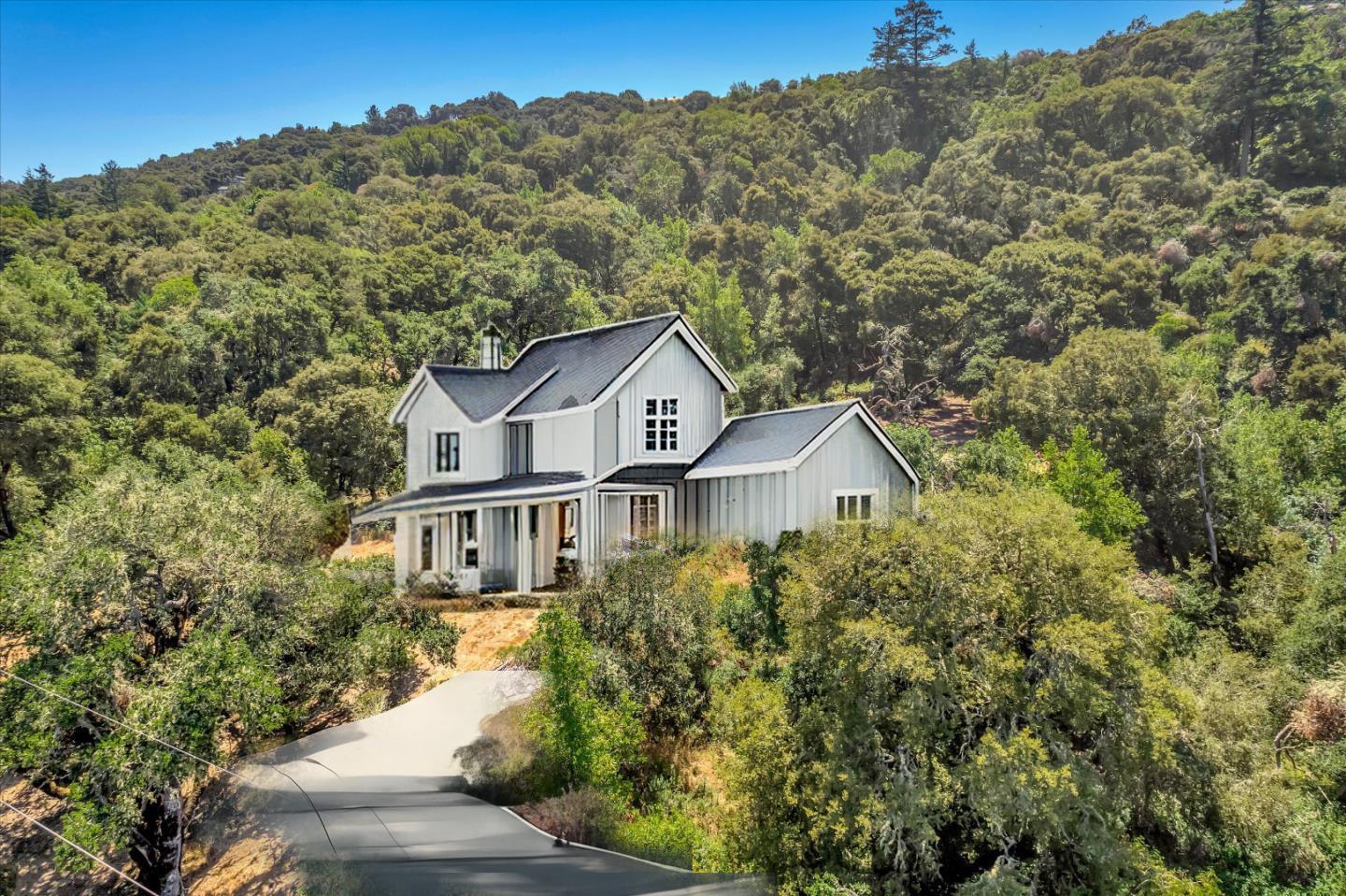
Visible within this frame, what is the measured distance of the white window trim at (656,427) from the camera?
19.1m

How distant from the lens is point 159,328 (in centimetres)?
3541

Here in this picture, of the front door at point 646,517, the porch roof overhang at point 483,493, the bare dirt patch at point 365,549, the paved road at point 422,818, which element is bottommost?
the paved road at point 422,818

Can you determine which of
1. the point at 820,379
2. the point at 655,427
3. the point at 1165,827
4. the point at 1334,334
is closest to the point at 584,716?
the point at 655,427

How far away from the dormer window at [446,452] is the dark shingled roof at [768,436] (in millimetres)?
5664

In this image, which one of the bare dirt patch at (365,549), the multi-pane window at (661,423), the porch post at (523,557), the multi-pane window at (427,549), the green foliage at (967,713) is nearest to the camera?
the green foliage at (967,713)

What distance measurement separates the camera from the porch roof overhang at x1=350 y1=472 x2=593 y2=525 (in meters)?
17.0

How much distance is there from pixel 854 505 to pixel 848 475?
0.75 m

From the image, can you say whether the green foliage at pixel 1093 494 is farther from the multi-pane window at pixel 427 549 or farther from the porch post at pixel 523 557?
the multi-pane window at pixel 427 549

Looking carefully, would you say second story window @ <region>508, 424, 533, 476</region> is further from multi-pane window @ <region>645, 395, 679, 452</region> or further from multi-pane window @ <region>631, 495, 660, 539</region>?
multi-pane window @ <region>645, 395, 679, 452</region>

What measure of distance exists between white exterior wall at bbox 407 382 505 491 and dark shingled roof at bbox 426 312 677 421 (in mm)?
310

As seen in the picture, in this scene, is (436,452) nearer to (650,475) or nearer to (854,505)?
(650,475)

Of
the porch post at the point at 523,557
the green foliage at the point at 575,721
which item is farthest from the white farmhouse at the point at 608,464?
the green foliage at the point at 575,721

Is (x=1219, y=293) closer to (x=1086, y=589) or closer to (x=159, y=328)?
(x=1086, y=589)

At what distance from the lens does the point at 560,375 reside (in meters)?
20.3
